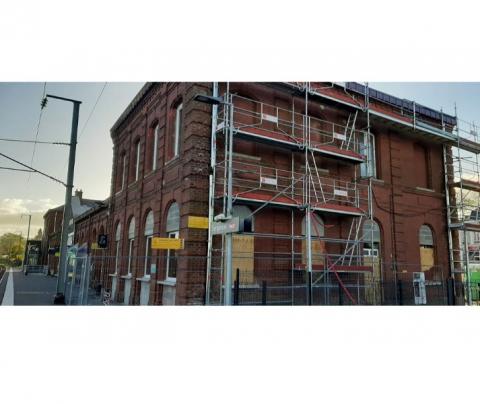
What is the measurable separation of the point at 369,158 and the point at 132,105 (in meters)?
11.7

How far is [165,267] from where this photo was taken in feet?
44.4

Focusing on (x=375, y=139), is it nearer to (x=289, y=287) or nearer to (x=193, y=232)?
(x=289, y=287)

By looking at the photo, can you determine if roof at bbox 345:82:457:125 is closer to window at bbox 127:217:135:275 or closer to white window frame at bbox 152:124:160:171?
white window frame at bbox 152:124:160:171

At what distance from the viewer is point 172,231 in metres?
13.1

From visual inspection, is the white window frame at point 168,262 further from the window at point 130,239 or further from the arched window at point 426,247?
the arched window at point 426,247

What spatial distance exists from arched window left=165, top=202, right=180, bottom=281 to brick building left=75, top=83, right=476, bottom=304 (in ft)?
0.21

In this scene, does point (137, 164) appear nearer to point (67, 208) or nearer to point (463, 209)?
point (67, 208)

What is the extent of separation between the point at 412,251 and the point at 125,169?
47.1ft

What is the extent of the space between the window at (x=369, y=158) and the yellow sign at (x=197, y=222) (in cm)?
777

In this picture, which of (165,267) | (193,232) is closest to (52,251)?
(165,267)

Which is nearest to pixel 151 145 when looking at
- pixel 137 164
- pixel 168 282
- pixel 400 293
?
pixel 137 164

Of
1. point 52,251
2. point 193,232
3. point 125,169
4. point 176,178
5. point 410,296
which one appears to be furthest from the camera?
point 52,251

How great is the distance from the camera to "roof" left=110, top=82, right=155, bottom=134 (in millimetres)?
17062

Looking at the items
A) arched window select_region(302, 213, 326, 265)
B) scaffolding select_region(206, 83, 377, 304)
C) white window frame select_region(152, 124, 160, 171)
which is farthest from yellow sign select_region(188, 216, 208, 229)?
white window frame select_region(152, 124, 160, 171)
